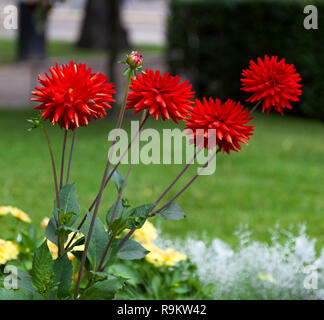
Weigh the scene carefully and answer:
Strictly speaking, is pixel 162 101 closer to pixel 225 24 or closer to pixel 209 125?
pixel 209 125

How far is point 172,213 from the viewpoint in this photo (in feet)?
6.52

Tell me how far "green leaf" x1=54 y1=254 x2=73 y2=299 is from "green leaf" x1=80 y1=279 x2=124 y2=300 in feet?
0.25

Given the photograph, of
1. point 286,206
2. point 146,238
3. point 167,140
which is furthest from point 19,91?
point 146,238

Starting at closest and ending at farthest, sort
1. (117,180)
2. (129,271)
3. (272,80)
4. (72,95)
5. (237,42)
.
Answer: (72,95) < (272,80) < (117,180) < (129,271) < (237,42)

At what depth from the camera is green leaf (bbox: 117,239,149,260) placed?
201 cm

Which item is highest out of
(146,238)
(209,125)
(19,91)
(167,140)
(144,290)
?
(19,91)

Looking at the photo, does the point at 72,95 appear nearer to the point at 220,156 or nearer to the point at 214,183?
the point at 214,183

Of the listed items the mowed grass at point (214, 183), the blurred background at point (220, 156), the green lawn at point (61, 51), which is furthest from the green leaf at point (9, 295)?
the green lawn at point (61, 51)

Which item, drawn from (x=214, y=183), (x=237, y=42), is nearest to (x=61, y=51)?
(x=237, y=42)

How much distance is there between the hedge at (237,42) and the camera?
9438 millimetres

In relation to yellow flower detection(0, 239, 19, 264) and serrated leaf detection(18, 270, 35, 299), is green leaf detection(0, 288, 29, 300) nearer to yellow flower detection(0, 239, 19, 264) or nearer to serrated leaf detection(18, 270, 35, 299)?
serrated leaf detection(18, 270, 35, 299)

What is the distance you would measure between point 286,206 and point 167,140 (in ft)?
8.07

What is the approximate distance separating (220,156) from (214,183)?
1.22m
